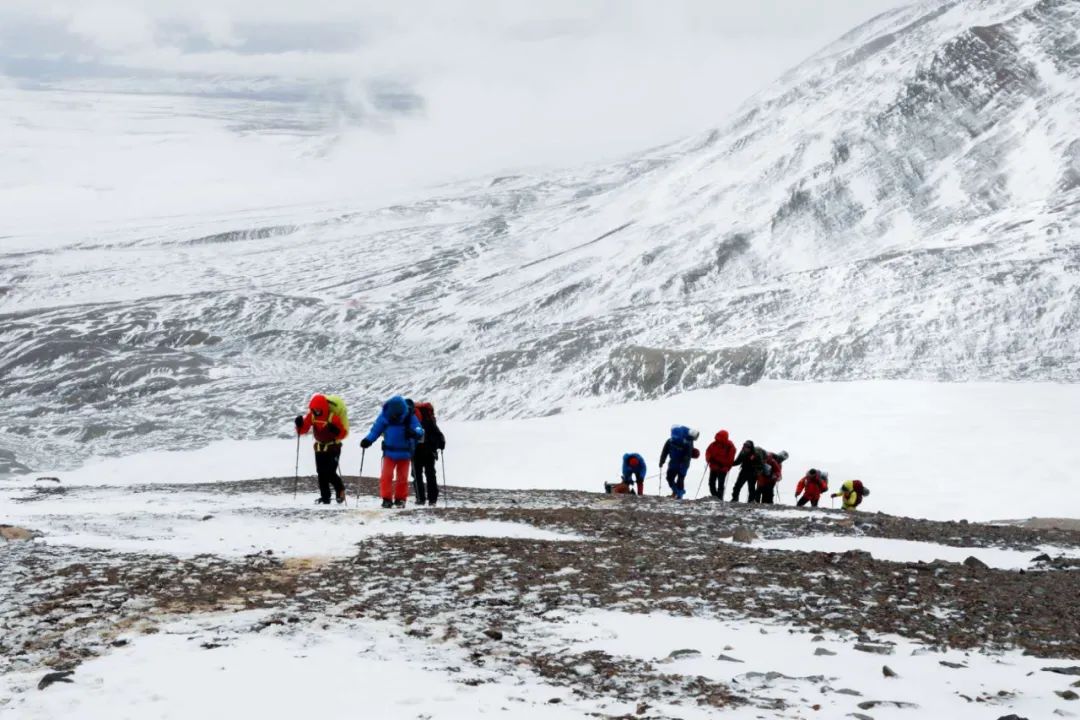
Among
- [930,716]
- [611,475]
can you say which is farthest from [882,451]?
[930,716]

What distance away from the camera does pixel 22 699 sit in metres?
9.05

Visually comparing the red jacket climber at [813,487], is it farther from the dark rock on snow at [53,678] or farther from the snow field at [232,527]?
the dark rock on snow at [53,678]

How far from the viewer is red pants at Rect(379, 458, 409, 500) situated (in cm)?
2273

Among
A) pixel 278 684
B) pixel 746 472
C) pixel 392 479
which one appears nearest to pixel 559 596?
pixel 278 684

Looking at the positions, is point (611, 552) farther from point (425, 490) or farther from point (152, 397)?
point (152, 397)

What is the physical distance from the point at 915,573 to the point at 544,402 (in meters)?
125

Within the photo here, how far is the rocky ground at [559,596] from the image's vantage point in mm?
10320

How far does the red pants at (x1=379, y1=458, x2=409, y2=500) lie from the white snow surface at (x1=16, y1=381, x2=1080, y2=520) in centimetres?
2297

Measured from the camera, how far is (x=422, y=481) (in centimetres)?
2417

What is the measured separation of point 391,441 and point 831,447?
36215 millimetres

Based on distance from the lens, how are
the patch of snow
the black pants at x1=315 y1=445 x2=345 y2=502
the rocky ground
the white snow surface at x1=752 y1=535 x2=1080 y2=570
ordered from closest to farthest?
the patch of snow < the rocky ground < the white snow surface at x1=752 y1=535 x2=1080 y2=570 < the black pants at x1=315 y1=445 x2=345 y2=502

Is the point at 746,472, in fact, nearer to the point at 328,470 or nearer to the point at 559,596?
the point at 328,470

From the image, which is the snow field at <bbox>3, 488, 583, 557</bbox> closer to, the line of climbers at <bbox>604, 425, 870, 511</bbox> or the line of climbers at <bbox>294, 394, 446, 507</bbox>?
the line of climbers at <bbox>294, 394, 446, 507</bbox>

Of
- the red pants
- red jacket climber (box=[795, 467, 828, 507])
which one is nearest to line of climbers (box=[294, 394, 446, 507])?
the red pants
